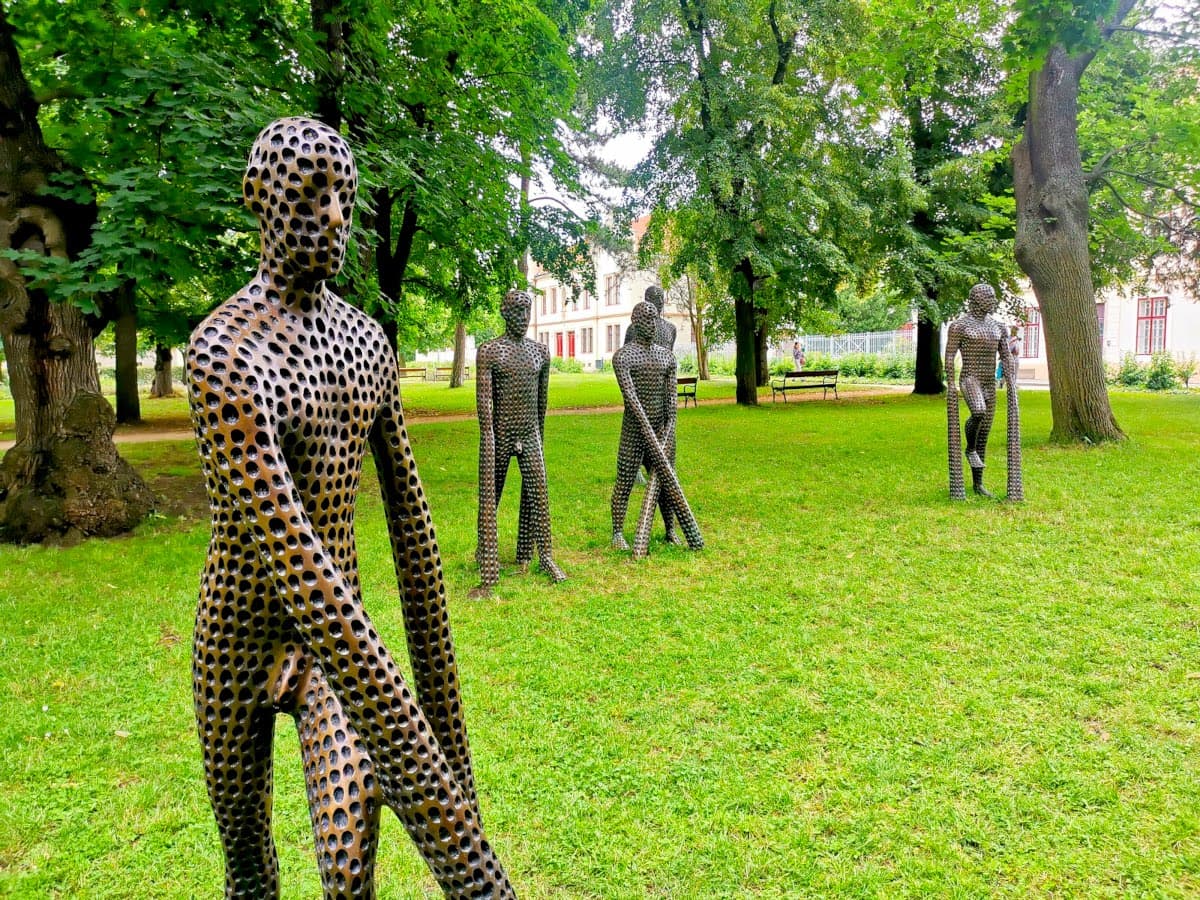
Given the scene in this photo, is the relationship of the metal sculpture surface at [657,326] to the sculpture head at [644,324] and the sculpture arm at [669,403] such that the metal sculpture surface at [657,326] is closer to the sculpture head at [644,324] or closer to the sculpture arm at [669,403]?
the sculpture head at [644,324]

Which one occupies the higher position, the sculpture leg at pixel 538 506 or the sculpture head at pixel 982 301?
the sculpture head at pixel 982 301

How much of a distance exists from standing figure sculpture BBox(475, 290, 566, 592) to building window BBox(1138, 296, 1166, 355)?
3794 cm

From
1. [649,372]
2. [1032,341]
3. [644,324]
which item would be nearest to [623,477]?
[649,372]

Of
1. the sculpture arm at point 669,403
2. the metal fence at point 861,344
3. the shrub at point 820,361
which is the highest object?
the metal fence at point 861,344

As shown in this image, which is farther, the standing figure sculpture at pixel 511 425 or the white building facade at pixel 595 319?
the white building facade at pixel 595 319

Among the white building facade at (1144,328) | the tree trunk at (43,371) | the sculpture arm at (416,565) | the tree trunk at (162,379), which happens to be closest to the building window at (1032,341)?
the white building facade at (1144,328)

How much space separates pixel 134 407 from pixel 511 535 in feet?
50.5

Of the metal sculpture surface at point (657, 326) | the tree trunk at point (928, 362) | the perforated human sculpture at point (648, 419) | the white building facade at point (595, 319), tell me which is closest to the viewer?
the perforated human sculpture at point (648, 419)

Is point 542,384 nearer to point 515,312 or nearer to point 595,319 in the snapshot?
point 515,312

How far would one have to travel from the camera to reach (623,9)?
2103 cm

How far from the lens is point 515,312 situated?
21.5 feet

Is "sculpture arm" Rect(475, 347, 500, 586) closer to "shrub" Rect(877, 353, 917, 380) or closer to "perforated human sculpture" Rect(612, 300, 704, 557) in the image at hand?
"perforated human sculpture" Rect(612, 300, 704, 557)

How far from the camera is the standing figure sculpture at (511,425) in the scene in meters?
6.54

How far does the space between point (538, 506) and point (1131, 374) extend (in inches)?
1254
